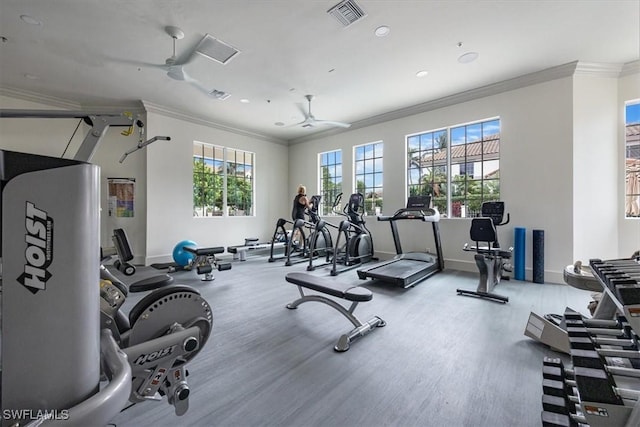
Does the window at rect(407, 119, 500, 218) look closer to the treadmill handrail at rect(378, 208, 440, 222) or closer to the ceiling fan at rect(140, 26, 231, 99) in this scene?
the treadmill handrail at rect(378, 208, 440, 222)

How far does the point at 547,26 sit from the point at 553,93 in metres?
1.46

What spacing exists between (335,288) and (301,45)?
10.7ft

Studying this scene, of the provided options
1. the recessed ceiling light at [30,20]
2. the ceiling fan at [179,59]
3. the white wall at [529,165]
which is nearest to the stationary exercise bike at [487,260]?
the white wall at [529,165]

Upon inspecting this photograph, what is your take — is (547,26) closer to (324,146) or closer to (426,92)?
(426,92)

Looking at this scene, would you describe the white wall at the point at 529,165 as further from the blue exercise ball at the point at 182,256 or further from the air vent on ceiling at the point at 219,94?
the blue exercise ball at the point at 182,256

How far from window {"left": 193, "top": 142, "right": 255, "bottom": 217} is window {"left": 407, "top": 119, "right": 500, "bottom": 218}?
4484 mm

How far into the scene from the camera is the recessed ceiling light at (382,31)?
3242 millimetres

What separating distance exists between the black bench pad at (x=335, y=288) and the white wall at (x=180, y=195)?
4.31 meters

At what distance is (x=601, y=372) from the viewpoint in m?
1.13

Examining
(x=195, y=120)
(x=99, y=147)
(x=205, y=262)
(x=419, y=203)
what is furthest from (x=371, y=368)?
(x=99, y=147)

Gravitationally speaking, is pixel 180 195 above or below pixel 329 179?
below

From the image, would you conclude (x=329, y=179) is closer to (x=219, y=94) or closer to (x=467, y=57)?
(x=219, y=94)

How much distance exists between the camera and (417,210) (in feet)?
15.6

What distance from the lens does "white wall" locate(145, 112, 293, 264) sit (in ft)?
18.8
